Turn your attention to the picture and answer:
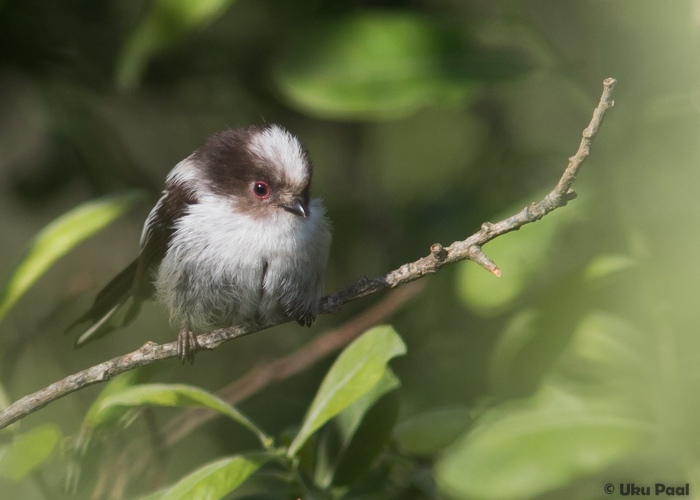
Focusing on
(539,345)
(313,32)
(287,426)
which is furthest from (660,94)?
(287,426)

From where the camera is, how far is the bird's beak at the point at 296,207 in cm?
211

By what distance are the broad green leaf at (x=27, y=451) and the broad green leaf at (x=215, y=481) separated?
296mm

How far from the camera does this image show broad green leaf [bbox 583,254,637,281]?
1760mm

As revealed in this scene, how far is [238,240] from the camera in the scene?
211 centimetres

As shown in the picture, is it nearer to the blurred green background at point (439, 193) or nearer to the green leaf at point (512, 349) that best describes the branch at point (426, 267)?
the blurred green background at point (439, 193)

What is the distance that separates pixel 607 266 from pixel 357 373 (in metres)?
0.75

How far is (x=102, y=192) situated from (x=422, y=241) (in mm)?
1469

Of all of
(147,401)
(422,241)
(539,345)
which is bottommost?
(147,401)

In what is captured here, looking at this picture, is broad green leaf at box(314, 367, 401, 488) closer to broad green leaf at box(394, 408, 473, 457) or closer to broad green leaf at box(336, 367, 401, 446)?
broad green leaf at box(336, 367, 401, 446)

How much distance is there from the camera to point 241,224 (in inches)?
84.3

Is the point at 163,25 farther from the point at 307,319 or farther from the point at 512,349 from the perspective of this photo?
the point at 512,349

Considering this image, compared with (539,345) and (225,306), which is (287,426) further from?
(539,345)

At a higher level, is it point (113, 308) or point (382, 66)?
point (382, 66)

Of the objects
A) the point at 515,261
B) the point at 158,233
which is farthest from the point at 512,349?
the point at 158,233
